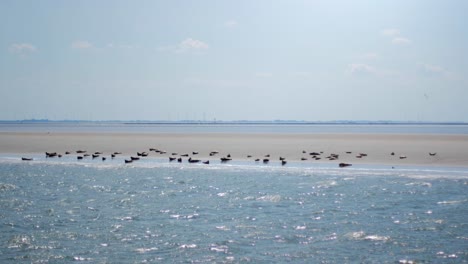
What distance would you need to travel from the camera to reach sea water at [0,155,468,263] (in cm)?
1262

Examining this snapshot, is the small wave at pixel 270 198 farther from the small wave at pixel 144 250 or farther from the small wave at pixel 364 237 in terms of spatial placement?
the small wave at pixel 144 250

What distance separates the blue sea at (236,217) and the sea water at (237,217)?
0.10 feet

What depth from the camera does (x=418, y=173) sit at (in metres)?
27.9

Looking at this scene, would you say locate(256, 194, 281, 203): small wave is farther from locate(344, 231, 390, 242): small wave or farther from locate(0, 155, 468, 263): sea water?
locate(344, 231, 390, 242): small wave

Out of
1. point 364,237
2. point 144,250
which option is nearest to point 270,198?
point 364,237

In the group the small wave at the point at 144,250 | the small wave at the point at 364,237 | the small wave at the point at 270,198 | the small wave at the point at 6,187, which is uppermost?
the small wave at the point at 270,198

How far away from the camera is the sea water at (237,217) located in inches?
497

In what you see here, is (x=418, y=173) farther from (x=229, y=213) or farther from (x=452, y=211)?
(x=229, y=213)

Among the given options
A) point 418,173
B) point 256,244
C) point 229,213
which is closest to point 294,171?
point 418,173

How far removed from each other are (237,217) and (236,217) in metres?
0.03

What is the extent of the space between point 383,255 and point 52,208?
11.3 meters

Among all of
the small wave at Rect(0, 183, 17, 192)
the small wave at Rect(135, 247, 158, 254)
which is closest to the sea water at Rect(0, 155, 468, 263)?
the small wave at Rect(135, 247, 158, 254)

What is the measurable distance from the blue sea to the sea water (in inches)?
1.2

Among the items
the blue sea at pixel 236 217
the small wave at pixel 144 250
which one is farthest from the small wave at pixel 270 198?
the small wave at pixel 144 250
